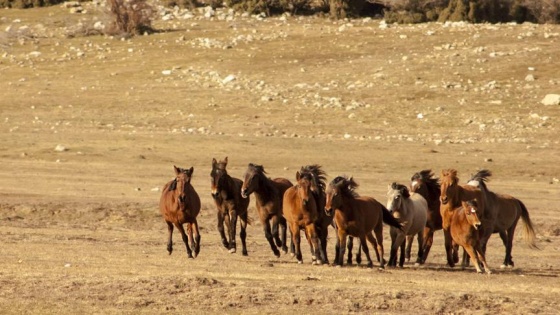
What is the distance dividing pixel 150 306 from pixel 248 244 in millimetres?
7968

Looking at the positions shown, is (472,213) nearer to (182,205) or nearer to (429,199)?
(429,199)

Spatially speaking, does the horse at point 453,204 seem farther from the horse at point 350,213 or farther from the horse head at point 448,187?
the horse at point 350,213

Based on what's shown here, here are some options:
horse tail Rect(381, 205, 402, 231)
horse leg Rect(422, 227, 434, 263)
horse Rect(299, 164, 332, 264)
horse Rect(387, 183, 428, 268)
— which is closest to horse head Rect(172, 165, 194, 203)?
horse Rect(299, 164, 332, 264)

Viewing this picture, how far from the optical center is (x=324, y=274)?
59.0ft

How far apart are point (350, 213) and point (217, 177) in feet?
7.34

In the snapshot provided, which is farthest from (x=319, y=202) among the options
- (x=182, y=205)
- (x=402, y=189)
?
(x=182, y=205)

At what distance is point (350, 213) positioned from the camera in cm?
1908

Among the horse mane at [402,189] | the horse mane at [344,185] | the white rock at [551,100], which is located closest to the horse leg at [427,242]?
the horse mane at [402,189]

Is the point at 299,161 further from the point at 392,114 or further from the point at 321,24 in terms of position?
the point at 321,24

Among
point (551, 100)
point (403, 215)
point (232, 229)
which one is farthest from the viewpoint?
point (551, 100)

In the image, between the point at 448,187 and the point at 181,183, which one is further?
the point at 448,187

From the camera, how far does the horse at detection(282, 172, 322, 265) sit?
19.3 meters

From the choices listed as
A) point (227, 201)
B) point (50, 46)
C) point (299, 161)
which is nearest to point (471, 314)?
point (227, 201)

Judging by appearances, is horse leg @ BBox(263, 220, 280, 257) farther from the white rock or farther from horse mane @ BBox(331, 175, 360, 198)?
the white rock
